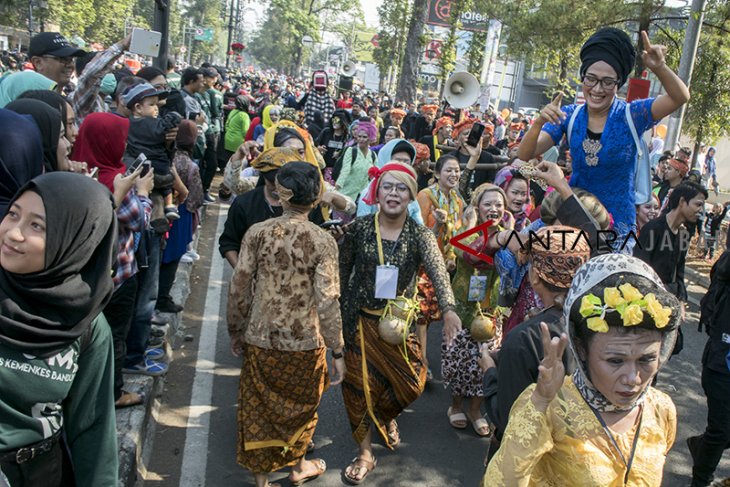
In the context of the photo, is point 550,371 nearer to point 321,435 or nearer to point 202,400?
point 321,435

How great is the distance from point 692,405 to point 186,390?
434 cm

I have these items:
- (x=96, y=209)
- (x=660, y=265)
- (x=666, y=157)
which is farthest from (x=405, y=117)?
(x=96, y=209)

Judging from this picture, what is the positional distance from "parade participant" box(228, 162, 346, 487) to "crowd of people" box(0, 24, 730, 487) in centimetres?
1

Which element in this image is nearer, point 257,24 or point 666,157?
point 666,157

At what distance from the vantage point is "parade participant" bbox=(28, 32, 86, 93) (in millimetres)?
5656

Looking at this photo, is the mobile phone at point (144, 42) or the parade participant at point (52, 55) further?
the mobile phone at point (144, 42)

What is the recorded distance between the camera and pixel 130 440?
388cm

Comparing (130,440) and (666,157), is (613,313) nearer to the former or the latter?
(130,440)

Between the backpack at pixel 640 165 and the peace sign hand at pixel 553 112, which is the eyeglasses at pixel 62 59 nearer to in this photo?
the peace sign hand at pixel 553 112

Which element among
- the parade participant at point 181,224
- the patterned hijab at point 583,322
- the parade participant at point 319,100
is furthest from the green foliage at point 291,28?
the patterned hijab at point 583,322

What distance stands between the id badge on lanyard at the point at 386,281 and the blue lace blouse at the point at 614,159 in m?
1.29

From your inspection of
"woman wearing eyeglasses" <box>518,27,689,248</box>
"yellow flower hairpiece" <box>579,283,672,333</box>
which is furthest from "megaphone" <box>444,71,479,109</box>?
"yellow flower hairpiece" <box>579,283,672,333</box>

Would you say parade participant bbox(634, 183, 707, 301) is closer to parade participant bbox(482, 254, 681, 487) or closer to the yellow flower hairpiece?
parade participant bbox(482, 254, 681, 487)

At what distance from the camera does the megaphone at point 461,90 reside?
1264cm
